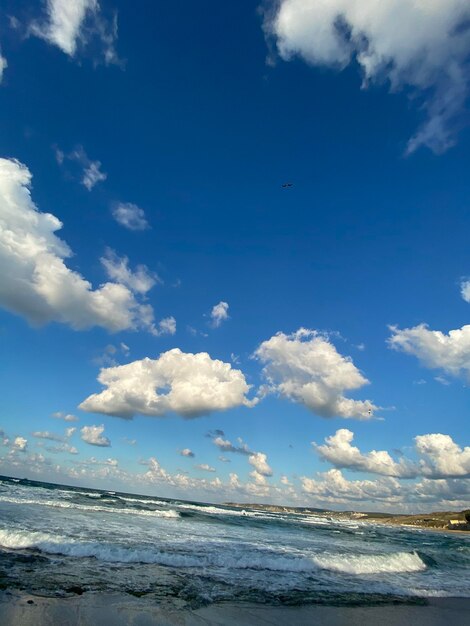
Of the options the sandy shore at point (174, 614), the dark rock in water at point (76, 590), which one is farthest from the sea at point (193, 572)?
the sandy shore at point (174, 614)

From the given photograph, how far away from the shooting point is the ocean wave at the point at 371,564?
17369 millimetres

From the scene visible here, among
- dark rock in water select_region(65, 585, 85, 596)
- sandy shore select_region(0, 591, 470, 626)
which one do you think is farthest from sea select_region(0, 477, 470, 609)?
sandy shore select_region(0, 591, 470, 626)

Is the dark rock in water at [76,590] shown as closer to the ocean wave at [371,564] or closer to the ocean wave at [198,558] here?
the ocean wave at [198,558]

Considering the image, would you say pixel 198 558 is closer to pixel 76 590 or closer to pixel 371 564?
pixel 76 590

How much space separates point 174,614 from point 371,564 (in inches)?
558

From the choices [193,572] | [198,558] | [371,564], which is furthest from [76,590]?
[371,564]

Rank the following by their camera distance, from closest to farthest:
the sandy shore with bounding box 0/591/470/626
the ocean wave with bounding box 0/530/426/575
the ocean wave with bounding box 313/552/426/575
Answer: the sandy shore with bounding box 0/591/470/626
the ocean wave with bounding box 0/530/426/575
the ocean wave with bounding box 313/552/426/575

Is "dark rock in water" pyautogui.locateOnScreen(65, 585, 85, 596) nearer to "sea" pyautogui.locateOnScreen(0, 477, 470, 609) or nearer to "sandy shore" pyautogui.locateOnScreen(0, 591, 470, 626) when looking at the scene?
"sea" pyautogui.locateOnScreen(0, 477, 470, 609)

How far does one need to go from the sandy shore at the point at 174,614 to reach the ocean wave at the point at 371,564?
618 centimetres

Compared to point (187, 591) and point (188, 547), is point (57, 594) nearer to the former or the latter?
point (187, 591)

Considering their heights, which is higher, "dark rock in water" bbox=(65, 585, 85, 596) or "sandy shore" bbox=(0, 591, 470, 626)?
"dark rock in water" bbox=(65, 585, 85, 596)

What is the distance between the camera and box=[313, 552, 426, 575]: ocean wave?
17369 mm

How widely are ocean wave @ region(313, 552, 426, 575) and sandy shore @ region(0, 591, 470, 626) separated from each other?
6.18 metres

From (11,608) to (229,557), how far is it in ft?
38.1
